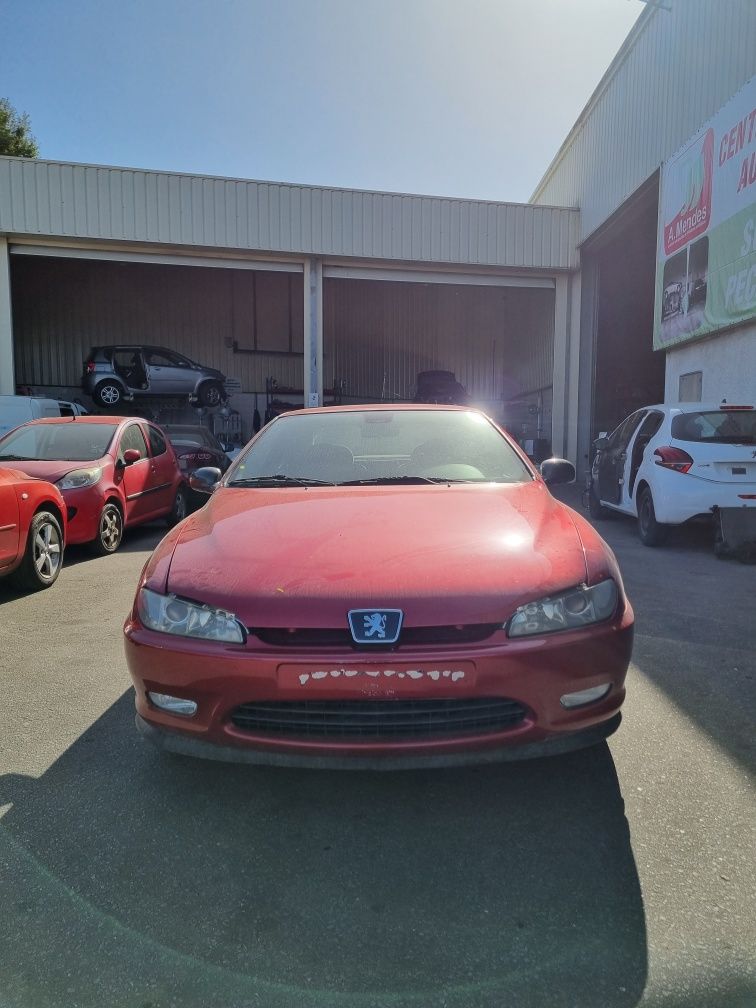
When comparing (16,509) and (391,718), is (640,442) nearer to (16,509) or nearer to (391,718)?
(16,509)

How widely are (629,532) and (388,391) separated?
55.0 feet

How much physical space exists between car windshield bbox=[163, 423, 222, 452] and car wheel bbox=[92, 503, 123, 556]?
423 cm

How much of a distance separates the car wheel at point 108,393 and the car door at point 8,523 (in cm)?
1356

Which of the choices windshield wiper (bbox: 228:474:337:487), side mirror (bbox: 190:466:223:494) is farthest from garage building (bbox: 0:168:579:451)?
windshield wiper (bbox: 228:474:337:487)

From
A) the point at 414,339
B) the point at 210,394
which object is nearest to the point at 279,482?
the point at 210,394

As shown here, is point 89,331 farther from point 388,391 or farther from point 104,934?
point 104,934

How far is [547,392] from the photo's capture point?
18609 mm

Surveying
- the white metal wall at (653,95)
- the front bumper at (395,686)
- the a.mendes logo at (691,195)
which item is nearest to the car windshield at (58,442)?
the front bumper at (395,686)

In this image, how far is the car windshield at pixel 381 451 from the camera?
3.29 m

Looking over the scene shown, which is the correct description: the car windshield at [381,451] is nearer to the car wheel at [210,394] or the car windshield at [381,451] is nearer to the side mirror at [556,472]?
the side mirror at [556,472]

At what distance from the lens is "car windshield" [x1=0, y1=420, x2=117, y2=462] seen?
7012mm

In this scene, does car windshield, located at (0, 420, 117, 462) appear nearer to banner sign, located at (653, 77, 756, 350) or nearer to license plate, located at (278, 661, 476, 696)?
license plate, located at (278, 661, 476, 696)

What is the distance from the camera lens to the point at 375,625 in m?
2.06

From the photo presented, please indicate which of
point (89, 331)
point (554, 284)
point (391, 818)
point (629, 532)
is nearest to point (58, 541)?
point (391, 818)
